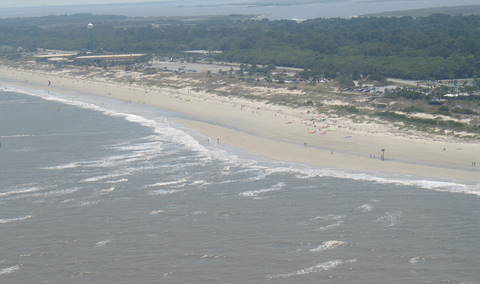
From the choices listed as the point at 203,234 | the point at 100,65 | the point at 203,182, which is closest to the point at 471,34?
the point at 100,65

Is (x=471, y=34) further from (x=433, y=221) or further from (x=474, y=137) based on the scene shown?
(x=433, y=221)

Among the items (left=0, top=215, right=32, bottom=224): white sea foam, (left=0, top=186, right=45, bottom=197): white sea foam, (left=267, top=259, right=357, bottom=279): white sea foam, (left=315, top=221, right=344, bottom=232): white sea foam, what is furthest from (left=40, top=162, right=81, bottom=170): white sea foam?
(left=267, top=259, right=357, bottom=279): white sea foam

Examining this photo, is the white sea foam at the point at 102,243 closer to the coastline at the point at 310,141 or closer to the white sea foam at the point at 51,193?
the white sea foam at the point at 51,193

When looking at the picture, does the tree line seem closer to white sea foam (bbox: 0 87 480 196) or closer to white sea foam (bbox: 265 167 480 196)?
white sea foam (bbox: 0 87 480 196)

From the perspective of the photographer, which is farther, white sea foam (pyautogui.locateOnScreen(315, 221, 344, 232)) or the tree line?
the tree line

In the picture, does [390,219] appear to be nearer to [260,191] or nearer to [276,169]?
[260,191]

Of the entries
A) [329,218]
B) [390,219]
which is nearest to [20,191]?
[329,218]

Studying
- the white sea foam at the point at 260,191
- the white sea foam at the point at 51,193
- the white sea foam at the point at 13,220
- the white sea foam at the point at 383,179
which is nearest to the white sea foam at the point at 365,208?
the white sea foam at the point at 383,179

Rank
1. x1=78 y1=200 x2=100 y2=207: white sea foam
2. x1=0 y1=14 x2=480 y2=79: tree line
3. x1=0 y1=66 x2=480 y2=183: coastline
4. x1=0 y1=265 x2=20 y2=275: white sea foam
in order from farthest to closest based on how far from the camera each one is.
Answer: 1. x1=0 y1=14 x2=480 y2=79: tree line
2. x1=0 y1=66 x2=480 y2=183: coastline
3. x1=78 y1=200 x2=100 y2=207: white sea foam
4. x1=0 y1=265 x2=20 y2=275: white sea foam
